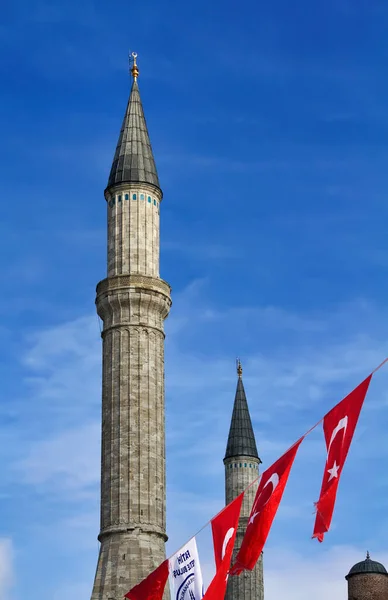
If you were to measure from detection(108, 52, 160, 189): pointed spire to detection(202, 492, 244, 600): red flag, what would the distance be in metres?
21.7

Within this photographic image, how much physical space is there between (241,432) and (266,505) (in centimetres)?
5024

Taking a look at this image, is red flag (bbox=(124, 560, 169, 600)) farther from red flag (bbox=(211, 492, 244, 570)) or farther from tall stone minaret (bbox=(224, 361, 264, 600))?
tall stone minaret (bbox=(224, 361, 264, 600))

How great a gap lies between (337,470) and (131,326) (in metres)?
22.3

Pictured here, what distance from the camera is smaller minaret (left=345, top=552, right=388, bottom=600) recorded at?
69.9 metres

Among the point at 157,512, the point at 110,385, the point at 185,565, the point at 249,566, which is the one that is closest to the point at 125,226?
the point at 110,385

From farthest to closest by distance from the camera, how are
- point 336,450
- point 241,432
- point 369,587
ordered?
1. point 241,432
2. point 369,587
3. point 336,450

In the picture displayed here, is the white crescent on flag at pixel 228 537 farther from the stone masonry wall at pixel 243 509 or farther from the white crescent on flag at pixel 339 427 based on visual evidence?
the stone masonry wall at pixel 243 509

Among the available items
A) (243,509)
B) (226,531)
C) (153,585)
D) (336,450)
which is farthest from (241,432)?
(336,450)

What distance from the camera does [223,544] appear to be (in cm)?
2808

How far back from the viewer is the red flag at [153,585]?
100ft

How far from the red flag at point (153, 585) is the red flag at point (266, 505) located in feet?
13.8

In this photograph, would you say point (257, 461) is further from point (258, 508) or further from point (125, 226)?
point (258, 508)

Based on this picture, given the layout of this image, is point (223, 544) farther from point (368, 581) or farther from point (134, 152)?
point (368, 581)

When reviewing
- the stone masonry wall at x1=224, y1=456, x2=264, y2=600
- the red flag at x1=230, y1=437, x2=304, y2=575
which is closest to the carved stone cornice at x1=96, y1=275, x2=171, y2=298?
the red flag at x1=230, y1=437, x2=304, y2=575
